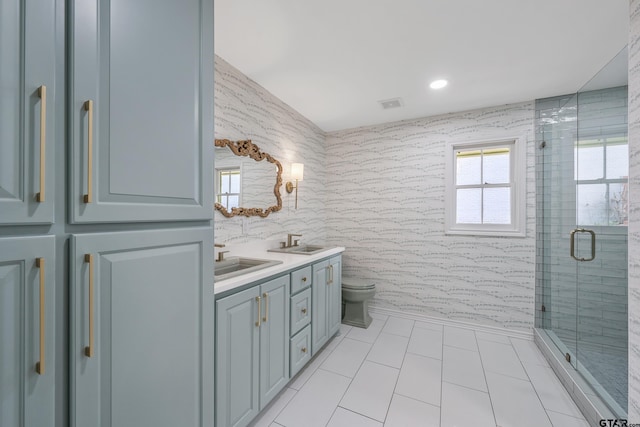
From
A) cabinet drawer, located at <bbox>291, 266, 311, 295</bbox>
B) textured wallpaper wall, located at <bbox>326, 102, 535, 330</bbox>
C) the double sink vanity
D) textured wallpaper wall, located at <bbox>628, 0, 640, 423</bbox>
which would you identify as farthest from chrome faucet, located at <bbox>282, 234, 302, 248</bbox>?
textured wallpaper wall, located at <bbox>628, 0, 640, 423</bbox>

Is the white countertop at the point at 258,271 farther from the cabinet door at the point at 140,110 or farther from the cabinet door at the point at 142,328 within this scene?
the cabinet door at the point at 140,110

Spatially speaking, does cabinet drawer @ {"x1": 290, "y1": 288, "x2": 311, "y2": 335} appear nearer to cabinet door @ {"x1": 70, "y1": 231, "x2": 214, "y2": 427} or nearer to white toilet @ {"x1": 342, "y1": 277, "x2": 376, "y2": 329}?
cabinet door @ {"x1": 70, "y1": 231, "x2": 214, "y2": 427}

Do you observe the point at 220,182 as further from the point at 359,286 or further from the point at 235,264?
the point at 359,286

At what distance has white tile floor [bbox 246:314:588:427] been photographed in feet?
5.44

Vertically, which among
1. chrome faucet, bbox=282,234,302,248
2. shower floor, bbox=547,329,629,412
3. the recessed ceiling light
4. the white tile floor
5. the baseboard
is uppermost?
the recessed ceiling light

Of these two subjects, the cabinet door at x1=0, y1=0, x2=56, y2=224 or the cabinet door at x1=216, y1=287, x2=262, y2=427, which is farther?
the cabinet door at x1=216, y1=287, x2=262, y2=427

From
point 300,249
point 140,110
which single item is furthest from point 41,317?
point 300,249

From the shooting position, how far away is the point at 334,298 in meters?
2.58

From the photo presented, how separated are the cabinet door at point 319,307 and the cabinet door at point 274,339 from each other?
39 centimetres

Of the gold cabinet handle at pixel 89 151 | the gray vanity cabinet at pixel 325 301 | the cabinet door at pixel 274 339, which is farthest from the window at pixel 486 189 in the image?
the gold cabinet handle at pixel 89 151

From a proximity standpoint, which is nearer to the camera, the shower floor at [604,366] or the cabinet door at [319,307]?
the shower floor at [604,366]

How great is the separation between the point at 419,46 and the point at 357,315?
260 cm

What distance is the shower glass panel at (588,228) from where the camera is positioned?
1872 millimetres

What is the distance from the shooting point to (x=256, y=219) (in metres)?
2.50
